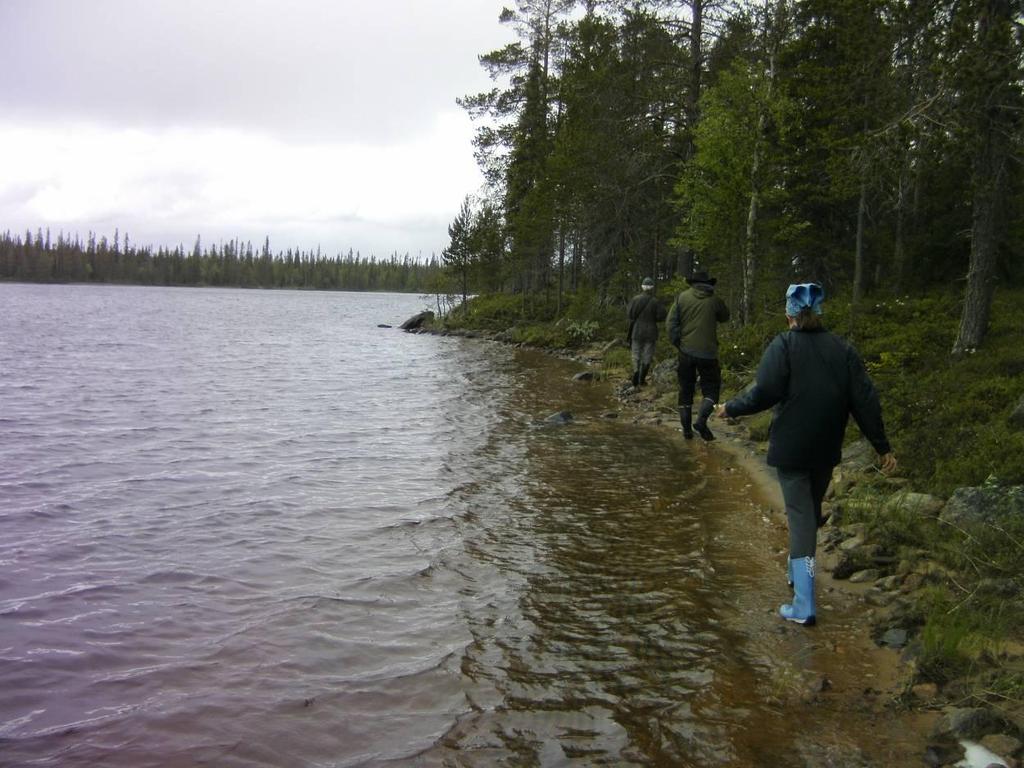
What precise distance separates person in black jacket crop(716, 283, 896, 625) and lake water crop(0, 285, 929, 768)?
2.56ft

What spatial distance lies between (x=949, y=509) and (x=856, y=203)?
19.6 metres

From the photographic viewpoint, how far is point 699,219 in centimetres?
2134

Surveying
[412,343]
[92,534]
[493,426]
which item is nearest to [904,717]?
[92,534]

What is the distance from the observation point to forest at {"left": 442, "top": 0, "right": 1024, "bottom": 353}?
11469mm

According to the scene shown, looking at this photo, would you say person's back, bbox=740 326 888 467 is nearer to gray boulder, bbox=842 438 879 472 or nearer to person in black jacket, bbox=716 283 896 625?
person in black jacket, bbox=716 283 896 625

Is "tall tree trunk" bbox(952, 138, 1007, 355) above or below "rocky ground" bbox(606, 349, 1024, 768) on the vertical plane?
above

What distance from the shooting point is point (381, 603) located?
19.6ft

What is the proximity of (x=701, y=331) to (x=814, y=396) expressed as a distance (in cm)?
589

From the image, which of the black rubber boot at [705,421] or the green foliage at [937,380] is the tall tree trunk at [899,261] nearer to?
the green foliage at [937,380]

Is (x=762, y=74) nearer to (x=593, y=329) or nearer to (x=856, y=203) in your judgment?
(x=856, y=203)

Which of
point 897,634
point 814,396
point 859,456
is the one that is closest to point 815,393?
point 814,396

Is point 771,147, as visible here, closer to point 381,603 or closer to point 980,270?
point 980,270

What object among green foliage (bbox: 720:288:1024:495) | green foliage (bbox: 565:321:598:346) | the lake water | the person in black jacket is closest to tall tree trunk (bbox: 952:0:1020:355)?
green foliage (bbox: 720:288:1024:495)

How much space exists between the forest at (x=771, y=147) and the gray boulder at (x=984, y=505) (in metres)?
6.75
